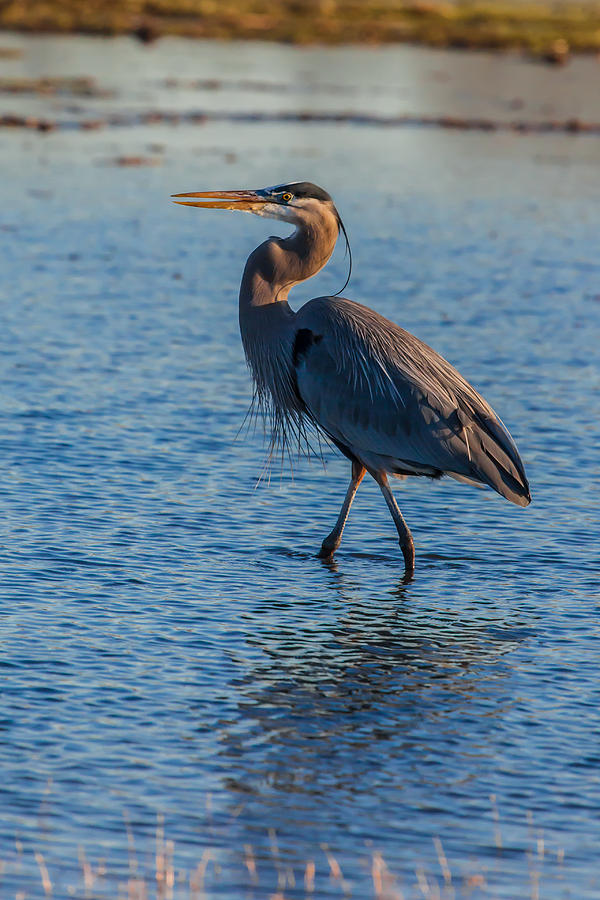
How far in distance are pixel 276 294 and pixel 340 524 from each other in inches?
69.5

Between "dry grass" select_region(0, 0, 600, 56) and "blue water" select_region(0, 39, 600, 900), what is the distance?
48993 millimetres

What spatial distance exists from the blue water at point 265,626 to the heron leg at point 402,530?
0.16 m

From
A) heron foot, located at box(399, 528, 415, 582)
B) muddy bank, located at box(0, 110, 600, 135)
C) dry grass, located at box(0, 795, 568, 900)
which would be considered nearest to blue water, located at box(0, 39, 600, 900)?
dry grass, located at box(0, 795, 568, 900)

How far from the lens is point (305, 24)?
7494cm

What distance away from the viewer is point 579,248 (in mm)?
24969

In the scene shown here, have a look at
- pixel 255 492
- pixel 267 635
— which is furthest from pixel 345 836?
pixel 255 492

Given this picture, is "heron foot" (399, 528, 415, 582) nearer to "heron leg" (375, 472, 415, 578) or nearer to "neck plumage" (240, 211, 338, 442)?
"heron leg" (375, 472, 415, 578)

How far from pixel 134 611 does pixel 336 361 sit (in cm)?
233

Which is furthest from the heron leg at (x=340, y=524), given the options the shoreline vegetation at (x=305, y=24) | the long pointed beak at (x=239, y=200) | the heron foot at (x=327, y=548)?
the shoreline vegetation at (x=305, y=24)

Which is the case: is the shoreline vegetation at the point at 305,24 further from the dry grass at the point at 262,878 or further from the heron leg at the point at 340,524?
the dry grass at the point at 262,878

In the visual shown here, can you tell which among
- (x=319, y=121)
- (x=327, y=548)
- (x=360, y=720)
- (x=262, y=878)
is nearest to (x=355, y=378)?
(x=327, y=548)

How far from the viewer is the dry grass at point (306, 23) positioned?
65688mm

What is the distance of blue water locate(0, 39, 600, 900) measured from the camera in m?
6.39

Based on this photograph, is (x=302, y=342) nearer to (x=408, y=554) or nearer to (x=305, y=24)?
(x=408, y=554)
